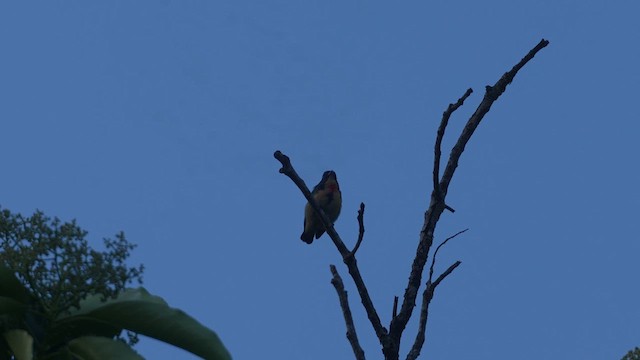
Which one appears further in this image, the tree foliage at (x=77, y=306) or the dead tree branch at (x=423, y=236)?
the dead tree branch at (x=423, y=236)

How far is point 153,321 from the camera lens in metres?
5.82

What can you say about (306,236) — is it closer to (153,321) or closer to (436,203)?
(436,203)

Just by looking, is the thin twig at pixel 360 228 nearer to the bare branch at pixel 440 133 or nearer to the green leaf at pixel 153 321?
the bare branch at pixel 440 133

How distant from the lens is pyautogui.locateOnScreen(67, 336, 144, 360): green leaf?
5.70 m

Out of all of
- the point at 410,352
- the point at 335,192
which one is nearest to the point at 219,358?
the point at 410,352

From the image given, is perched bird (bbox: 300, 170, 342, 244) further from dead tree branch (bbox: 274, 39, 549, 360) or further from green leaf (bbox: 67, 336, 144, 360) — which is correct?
green leaf (bbox: 67, 336, 144, 360)

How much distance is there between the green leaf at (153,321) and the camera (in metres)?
5.77

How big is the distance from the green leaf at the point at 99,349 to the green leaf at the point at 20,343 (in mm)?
355

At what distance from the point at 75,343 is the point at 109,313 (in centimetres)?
24

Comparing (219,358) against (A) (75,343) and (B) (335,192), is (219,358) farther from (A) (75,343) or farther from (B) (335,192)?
(B) (335,192)

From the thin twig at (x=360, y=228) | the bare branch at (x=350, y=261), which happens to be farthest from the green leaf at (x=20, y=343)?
the thin twig at (x=360, y=228)

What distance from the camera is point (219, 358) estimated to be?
231 inches

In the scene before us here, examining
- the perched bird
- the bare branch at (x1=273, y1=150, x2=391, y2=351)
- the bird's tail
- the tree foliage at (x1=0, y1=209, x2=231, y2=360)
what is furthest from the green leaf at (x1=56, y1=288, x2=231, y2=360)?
the bird's tail

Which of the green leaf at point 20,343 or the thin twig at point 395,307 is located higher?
the thin twig at point 395,307
